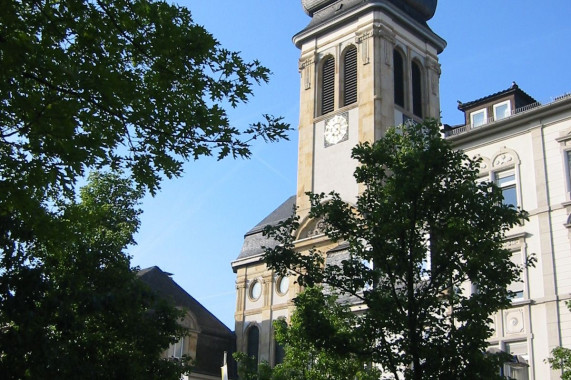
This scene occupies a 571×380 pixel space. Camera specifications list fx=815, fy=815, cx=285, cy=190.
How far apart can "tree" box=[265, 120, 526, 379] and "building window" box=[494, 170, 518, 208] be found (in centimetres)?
1072

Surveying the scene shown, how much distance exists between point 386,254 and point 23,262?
7300mm

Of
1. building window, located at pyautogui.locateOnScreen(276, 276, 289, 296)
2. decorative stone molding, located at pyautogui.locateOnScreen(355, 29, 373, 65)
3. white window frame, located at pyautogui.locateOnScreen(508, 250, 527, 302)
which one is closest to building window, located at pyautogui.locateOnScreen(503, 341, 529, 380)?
white window frame, located at pyautogui.locateOnScreen(508, 250, 527, 302)

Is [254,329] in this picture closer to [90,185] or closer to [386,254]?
[90,185]

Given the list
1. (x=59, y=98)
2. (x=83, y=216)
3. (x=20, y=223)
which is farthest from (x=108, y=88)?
(x=20, y=223)

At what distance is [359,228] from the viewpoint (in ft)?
54.3

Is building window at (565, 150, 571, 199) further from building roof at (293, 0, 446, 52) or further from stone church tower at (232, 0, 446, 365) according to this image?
building roof at (293, 0, 446, 52)

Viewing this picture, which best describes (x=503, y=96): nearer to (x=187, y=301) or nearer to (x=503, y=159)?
(x=503, y=159)

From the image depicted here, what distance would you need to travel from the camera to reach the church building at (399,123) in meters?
25.2

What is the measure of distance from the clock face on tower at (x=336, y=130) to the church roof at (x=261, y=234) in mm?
7085

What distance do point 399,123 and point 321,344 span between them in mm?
28610

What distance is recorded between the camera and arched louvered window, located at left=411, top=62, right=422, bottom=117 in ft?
151

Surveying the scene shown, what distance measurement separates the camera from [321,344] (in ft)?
51.4

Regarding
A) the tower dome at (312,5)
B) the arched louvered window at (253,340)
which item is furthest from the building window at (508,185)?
the tower dome at (312,5)

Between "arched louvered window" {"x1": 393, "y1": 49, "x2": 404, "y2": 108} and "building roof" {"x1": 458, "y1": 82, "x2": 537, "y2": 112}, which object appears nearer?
"building roof" {"x1": 458, "y1": 82, "x2": 537, "y2": 112}
